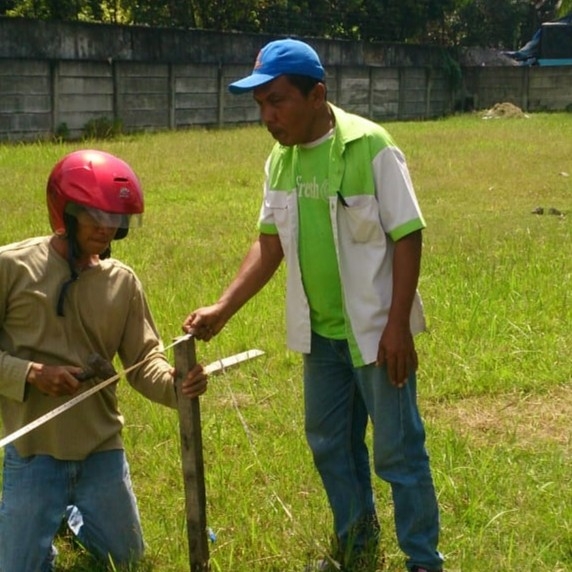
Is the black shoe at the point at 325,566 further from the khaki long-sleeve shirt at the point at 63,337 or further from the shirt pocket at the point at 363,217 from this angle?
the shirt pocket at the point at 363,217

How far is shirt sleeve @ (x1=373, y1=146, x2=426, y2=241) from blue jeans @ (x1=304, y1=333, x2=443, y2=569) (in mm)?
422

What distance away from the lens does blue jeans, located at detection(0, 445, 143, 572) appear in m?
3.51

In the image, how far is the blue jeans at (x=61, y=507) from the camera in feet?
11.5

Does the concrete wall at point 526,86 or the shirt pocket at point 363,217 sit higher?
the shirt pocket at point 363,217

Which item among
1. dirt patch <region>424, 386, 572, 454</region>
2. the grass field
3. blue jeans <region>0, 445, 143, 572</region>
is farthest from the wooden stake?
dirt patch <region>424, 386, 572, 454</region>

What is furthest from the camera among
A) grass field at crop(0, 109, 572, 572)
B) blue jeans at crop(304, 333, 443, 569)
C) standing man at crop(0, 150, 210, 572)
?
grass field at crop(0, 109, 572, 572)

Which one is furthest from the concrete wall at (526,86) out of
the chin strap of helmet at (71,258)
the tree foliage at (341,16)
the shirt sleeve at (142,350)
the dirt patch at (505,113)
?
the chin strap of helmet at (71,258)

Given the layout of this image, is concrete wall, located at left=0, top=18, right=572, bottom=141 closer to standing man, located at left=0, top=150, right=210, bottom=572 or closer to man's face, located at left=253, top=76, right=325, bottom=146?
standing man, located at left=0, top=150, right=210, bottom=572

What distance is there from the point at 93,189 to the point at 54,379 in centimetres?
58

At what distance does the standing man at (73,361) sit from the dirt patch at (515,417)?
1.67 meters

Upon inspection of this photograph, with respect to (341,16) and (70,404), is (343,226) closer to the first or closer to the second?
(70,404)

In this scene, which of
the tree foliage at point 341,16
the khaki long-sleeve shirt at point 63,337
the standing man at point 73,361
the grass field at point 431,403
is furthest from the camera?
the tree foliage at point 341,16

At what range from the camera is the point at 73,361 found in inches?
139

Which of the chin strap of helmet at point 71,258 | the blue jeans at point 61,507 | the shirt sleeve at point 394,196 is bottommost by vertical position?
the blue jeans at point 61,507
